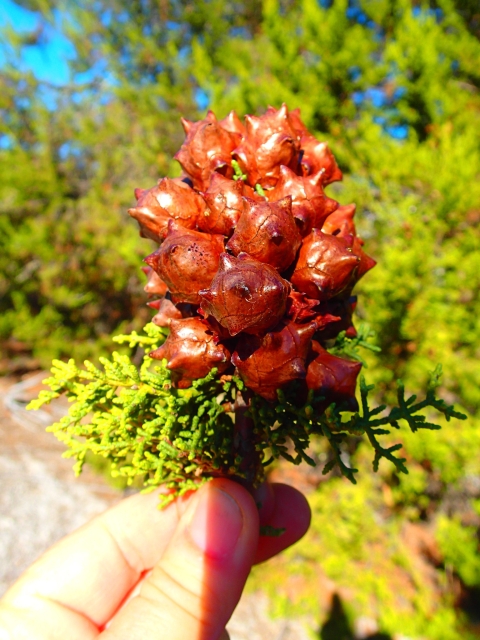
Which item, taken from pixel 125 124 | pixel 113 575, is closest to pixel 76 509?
pixel 113 575

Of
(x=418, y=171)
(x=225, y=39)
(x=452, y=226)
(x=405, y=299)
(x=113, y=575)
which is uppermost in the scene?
(x=225, y=39)

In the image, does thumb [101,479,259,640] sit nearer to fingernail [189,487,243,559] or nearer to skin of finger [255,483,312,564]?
fingernail [189,487,243,559]

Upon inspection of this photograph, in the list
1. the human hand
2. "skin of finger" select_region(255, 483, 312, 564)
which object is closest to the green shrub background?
"skin of finger" select_region(255, 483, 312, 564)

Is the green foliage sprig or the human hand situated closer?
the green foliage sprig

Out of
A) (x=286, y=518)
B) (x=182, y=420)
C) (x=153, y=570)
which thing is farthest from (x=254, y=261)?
(x=286, y=518)

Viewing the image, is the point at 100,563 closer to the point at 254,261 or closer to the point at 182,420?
the point at 182,420

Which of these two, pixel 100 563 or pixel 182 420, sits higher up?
pixel 182 420

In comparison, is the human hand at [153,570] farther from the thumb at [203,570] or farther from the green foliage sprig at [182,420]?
the green foliage sprig at [182,420]

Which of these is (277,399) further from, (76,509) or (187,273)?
(76,509)
